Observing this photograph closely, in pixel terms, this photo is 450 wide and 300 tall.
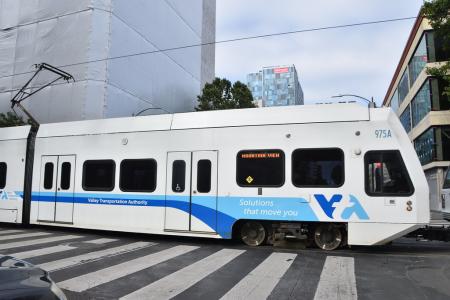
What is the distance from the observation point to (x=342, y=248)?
10078 millimetres

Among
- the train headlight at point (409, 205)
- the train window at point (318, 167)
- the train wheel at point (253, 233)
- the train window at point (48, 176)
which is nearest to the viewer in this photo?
the train headlight at point (409, 205)

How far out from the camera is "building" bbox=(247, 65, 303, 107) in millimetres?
75625

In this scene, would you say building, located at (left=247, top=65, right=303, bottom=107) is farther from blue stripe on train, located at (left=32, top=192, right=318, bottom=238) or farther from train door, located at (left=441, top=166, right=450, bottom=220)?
blue stripe on train, located at (left=32, top=192, right=318, bottom=238)

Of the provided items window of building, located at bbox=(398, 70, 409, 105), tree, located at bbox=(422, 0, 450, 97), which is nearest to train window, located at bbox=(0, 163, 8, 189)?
tree, located at bbox=(422, 0, 450, 97)

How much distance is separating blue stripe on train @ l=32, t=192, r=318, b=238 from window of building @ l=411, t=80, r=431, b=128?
28626mm

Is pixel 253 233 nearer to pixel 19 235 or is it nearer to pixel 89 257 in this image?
pixel 89 257

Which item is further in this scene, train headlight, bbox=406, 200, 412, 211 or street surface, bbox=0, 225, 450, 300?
train headlight, bbox=406, 200, 412, 211

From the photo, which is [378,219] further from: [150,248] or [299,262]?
[150,248]

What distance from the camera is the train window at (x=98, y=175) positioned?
1212 cm

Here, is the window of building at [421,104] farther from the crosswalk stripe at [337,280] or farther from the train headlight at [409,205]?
the crosswalk stripe at [337,280]

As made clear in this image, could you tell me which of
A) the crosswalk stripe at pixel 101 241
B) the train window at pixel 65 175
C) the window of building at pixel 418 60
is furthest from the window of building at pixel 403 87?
the crosswalk stripe at pixel 101 241

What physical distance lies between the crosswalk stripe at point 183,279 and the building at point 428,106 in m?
23.7

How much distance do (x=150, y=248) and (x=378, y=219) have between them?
17.2 ft

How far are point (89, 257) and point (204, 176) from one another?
339 centimetres
